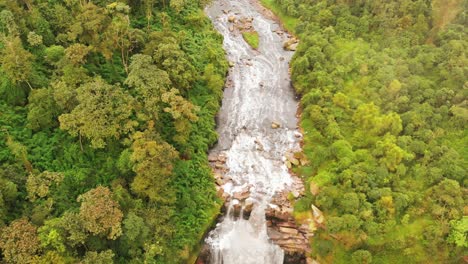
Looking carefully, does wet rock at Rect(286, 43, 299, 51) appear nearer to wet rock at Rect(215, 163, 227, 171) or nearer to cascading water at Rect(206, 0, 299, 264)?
cascading water at Rect(206, 0, 299, 264)

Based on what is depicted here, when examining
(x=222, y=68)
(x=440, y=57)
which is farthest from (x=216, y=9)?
(x=440, y=57)

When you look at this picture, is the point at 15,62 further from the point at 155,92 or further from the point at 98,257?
the point at 98,257

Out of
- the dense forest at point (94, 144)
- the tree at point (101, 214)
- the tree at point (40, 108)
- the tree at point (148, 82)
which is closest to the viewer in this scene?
the tree at point (101, 214)

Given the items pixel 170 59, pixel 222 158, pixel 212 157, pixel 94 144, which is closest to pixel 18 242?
pixel 94 144

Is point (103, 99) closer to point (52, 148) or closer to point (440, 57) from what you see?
point (52, 148)

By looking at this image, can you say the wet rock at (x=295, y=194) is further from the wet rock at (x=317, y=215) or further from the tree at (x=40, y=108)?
the tree at (x=40, y=108)

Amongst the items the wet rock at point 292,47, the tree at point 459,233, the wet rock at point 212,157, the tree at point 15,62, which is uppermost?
the tree at point 15,62

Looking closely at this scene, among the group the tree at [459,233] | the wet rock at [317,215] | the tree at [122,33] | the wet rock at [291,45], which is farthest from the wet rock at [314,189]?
the wet rock at [291,45]
